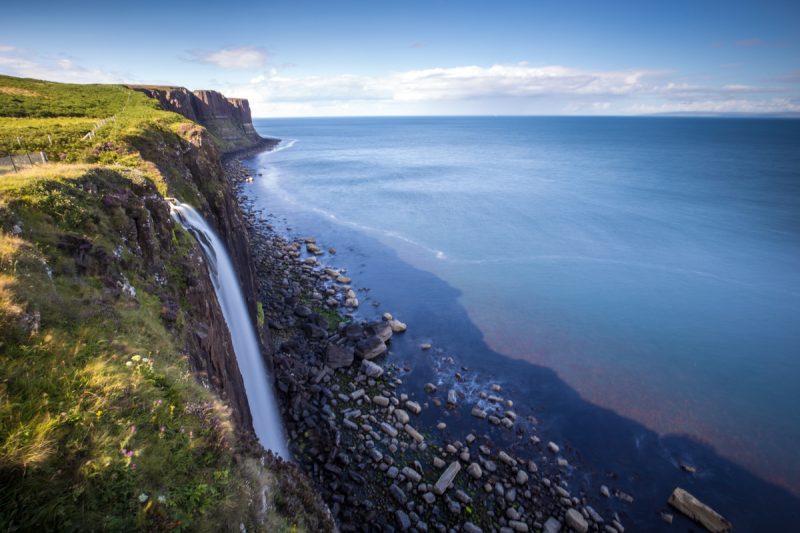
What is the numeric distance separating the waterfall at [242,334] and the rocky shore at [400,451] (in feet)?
4.89

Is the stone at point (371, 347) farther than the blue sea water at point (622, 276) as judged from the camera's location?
Yes

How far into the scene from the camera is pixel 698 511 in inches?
729

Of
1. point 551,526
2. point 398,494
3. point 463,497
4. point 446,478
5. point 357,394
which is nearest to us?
point 551,526

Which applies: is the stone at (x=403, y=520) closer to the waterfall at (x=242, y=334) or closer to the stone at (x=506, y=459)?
the waterfall at (x=242, y=334)

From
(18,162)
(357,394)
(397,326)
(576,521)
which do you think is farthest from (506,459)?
(18,162)

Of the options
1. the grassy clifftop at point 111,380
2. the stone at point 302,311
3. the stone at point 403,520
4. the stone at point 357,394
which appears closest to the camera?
the grassy clifftop at point 111,380

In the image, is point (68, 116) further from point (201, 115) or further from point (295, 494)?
point (201, 115)

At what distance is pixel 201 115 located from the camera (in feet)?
396

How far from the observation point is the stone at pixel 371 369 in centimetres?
2595

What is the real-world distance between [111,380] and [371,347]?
21.3 m

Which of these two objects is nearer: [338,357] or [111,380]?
[111,380]

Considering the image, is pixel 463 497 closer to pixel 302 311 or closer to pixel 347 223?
pixel 302 311

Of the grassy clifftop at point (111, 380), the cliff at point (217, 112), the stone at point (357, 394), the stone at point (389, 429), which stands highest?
the cliff at point (217, 112)

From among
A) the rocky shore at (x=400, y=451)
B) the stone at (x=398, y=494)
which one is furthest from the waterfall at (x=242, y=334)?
the stone at (x=398, y=494)
